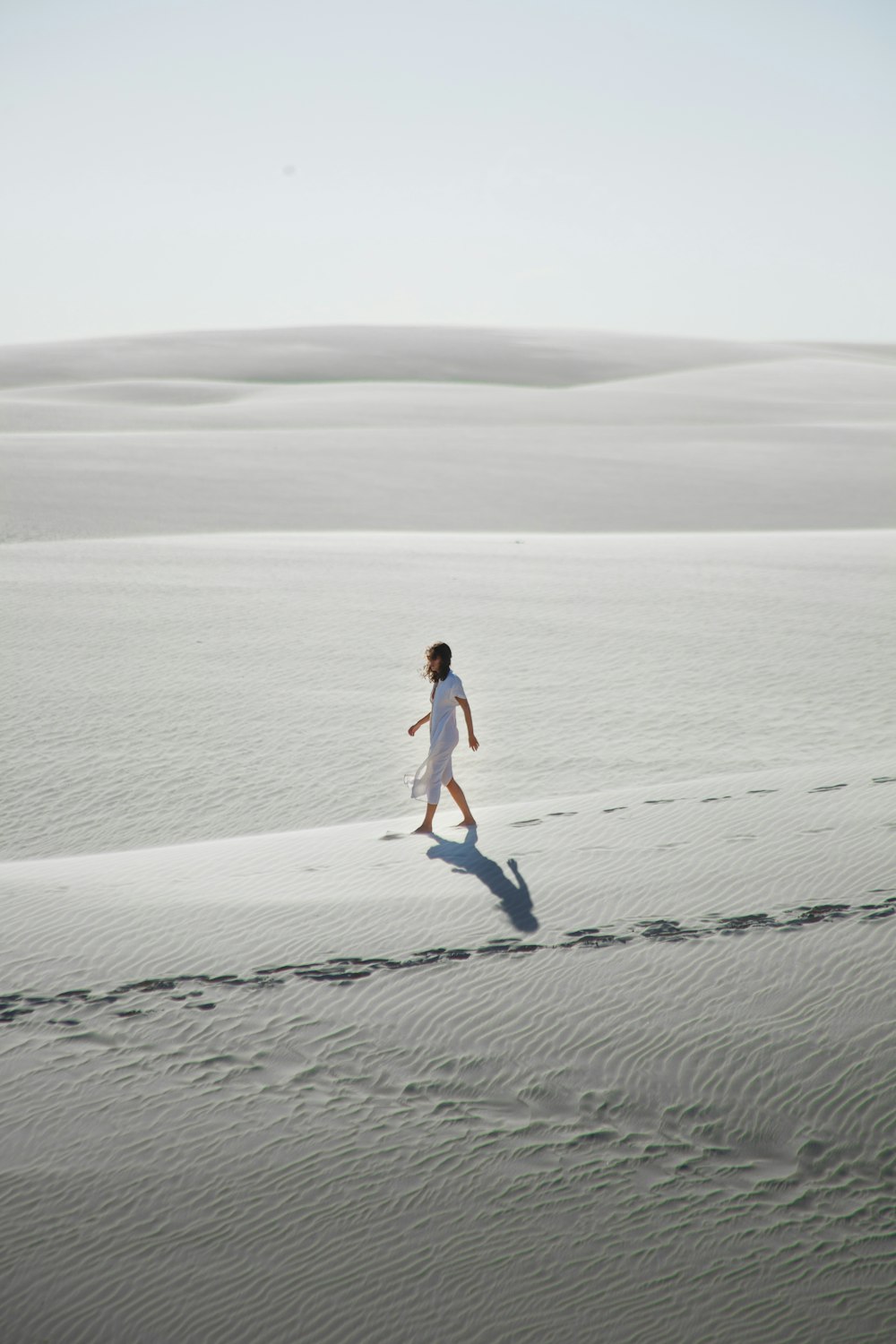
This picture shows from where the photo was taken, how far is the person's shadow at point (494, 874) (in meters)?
6.09

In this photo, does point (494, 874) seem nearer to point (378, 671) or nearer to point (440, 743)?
point (440, 743)

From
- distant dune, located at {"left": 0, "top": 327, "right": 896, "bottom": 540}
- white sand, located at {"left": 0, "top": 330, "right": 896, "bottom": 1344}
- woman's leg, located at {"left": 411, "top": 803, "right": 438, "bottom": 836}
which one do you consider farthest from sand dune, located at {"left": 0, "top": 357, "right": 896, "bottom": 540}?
woman's leg, located at {"left": 411, "top": 803, "right": 438, "bottom": 836}

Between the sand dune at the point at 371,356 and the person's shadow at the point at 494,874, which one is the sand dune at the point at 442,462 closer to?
the sand dune at the point at 371,356

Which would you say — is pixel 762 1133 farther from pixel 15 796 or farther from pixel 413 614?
pixel 413 614

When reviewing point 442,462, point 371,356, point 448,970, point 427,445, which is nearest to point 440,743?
point 448,970

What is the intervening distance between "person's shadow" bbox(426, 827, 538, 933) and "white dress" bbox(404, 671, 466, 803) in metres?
0.39

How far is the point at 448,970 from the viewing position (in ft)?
18.1

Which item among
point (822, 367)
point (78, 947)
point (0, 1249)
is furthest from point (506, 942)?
point (822, 367)

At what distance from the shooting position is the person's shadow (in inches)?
240

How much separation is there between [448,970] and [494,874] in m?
1.30

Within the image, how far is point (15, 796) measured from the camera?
9594 millimetres

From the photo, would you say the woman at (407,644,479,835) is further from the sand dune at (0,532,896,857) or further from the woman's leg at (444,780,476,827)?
the sand dune at (0,532,896,857)

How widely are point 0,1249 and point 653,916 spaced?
10.6ft

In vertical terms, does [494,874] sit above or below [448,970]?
above
